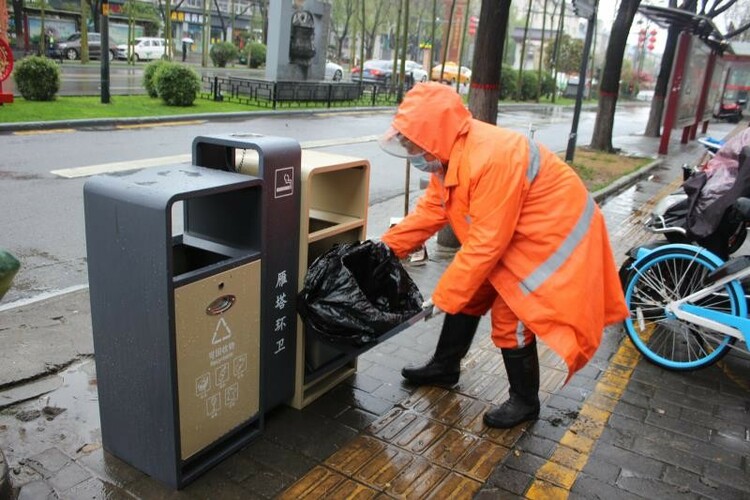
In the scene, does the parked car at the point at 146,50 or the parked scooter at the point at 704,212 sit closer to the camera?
the parked scooter at the point at 704,212

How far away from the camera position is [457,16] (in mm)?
56844

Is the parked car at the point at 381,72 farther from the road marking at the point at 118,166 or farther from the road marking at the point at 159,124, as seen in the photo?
the road marking at the point at 118,166

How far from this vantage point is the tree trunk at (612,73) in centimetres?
1403

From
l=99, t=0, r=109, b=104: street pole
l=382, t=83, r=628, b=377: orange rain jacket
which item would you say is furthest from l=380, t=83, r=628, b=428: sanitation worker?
l=99, t=0, r=109, b=104: street pole

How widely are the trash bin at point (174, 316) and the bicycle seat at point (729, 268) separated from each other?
109 inches

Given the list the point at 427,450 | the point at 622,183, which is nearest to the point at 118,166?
the point at 427,450

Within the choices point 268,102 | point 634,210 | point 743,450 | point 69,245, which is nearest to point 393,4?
point 268,102

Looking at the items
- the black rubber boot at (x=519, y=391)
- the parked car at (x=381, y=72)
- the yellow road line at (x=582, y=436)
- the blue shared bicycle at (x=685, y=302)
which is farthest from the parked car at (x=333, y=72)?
the black rubber boot at (x=519, y=391)

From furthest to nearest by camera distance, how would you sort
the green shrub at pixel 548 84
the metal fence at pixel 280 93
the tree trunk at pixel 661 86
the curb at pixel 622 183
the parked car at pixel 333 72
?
1. the green shrub at pixel 548 84
2. the parked car at pixel 333 72
3. the tree trunk at pixel 661 86
4. the metal fence at pixel 280 93
5. the curb at pixel 622 183

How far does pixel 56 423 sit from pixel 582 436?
103 inches

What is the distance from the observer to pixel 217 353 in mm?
2742

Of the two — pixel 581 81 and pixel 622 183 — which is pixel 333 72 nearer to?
pixel 581 81

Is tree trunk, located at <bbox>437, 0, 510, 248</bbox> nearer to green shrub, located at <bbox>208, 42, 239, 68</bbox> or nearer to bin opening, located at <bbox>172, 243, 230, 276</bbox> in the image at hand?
bin opening, located at <bbox>172, 243, 230, 276</bbox>

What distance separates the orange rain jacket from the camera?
9.25 feet
